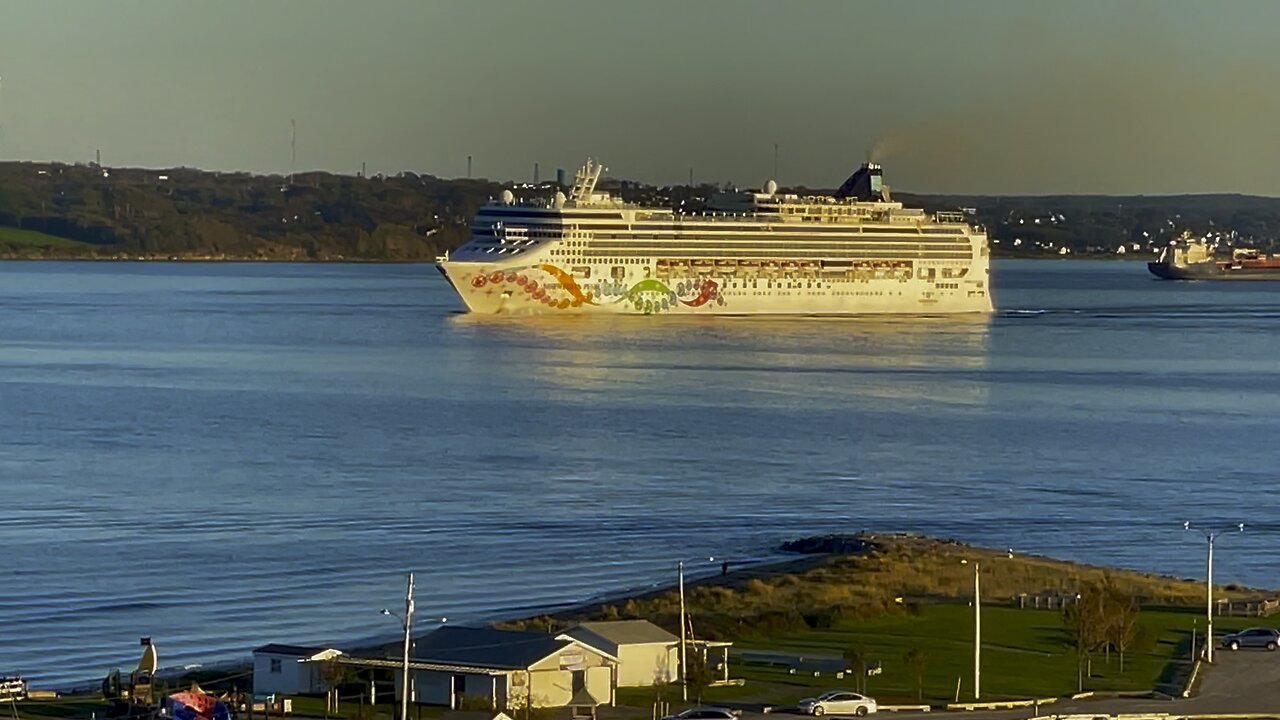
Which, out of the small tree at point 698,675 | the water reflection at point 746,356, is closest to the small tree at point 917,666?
the small tree at point 698,675

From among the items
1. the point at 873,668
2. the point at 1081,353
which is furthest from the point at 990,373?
the point at 873,668

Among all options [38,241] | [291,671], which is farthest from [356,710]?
[38,241]

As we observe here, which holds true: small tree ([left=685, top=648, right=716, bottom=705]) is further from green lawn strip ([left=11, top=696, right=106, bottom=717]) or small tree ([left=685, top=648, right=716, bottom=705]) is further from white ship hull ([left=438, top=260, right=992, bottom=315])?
white ship hull ([left=438, top=260, right=992, bottom=315])

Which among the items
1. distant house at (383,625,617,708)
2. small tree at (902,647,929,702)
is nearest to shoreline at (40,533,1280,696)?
distant house at (383,625,617,708)

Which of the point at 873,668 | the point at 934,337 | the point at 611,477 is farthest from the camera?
the point at 934,337

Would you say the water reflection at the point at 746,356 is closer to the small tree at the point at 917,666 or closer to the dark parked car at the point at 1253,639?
the dark parked car at the point at 1253,639

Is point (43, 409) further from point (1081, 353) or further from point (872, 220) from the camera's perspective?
point (872, 220)
